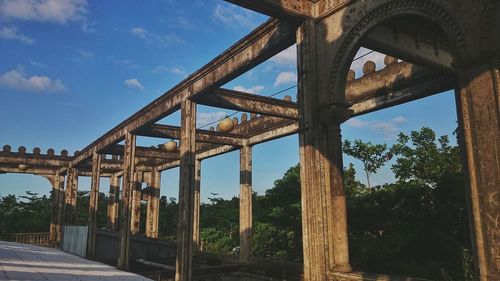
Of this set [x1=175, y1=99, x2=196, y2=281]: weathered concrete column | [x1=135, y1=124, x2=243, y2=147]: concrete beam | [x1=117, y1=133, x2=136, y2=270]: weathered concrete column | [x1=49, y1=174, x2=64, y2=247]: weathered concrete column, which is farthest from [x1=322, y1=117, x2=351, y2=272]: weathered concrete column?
[x1=49, y1=174, x2=64, y2=247]: weathered concrete column

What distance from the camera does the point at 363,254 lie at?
1297cm

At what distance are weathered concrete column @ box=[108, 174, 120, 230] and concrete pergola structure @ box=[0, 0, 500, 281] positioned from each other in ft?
48.5

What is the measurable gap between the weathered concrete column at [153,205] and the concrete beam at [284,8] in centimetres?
2018

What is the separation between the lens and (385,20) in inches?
246

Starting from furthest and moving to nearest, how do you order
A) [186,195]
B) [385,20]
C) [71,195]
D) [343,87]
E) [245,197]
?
[71,195], [245,197], [186,195], [343,87], [385,20]

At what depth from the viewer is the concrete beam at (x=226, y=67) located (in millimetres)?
8398

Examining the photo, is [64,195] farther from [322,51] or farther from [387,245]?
[322,51]

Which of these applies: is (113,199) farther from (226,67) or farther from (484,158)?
(484,158)

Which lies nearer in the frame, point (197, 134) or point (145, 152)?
point (197, 134)

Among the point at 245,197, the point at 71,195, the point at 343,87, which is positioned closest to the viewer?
the point at 343,87

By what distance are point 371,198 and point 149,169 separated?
1640 centimetres

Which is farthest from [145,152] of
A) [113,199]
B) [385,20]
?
[385,20]

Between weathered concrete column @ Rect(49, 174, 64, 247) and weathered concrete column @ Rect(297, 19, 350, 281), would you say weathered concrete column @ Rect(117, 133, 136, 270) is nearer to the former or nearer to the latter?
weathered concrete column @ Rect(297, 19, 350, 281)

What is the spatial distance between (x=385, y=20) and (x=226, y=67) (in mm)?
4952
